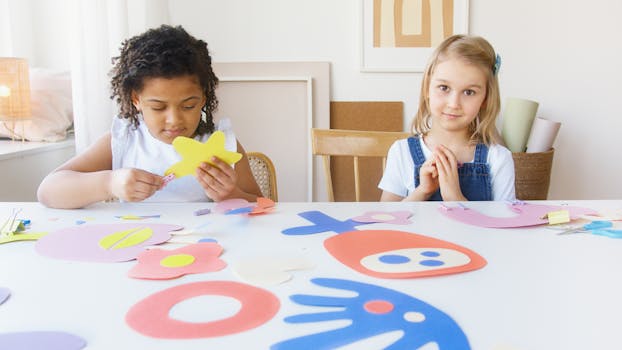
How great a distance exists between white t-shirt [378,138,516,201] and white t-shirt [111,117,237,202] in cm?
39

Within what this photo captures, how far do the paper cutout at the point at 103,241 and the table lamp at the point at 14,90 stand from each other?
1068mm

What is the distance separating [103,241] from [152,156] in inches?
20.1

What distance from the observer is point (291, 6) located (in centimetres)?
207

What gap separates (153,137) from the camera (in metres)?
1.18

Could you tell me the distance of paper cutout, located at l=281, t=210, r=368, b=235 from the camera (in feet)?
2.42

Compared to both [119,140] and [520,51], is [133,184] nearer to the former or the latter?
[119,140]

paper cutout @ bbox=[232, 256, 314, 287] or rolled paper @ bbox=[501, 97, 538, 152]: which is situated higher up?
rolled paper @ bbox=[501, 97, 538, 152]

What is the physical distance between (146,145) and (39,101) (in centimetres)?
85

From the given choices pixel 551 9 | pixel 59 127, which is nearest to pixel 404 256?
pixel 59 127

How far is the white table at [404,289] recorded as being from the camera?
1.38 feet

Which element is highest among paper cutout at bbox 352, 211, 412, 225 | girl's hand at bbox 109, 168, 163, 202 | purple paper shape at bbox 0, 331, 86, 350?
girl's hand at bbox 109, 168, 163, 202

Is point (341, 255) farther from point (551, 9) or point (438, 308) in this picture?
point (551, 9)

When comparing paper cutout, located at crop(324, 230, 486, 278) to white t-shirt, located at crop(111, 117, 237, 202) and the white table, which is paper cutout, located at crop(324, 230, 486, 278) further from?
white t-shirt, located at crop(111, 117, 237, 202)

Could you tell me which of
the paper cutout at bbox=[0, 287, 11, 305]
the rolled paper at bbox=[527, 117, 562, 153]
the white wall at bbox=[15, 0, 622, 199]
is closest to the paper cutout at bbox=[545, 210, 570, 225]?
the paper cutout at bbox=[0, 287, 11, 305]
